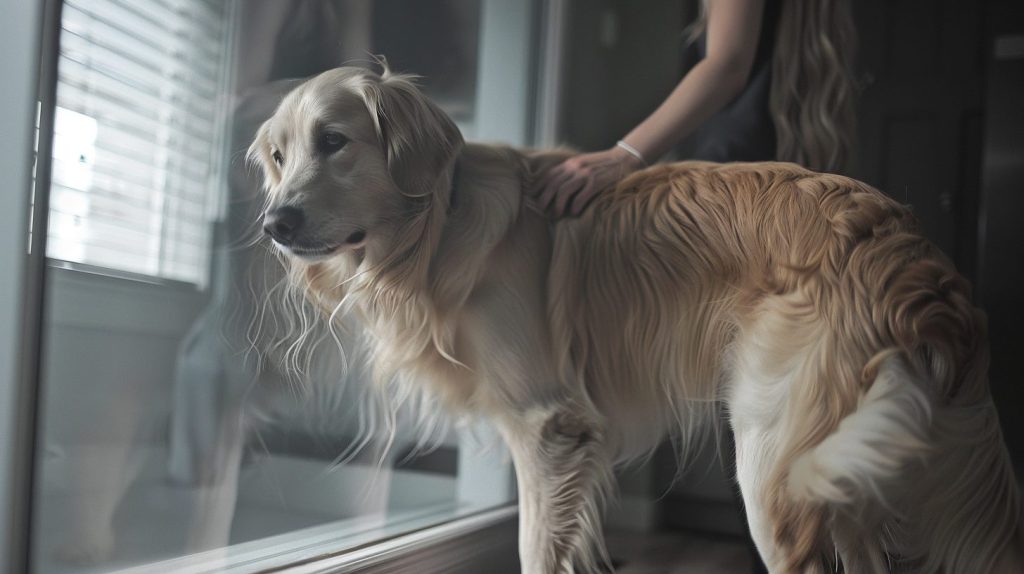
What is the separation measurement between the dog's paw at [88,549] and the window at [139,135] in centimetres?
29

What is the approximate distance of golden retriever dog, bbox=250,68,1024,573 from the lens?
2.58ft

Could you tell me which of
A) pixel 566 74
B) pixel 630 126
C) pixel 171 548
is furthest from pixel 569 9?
Result: pixel 171 548

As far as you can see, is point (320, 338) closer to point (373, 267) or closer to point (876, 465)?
point (373, 267)

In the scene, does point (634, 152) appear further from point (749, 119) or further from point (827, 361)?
point (827, 361)

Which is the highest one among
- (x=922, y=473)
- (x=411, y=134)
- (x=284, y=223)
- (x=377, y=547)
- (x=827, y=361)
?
(x=411, y=134)

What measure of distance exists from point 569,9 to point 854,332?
1220mm

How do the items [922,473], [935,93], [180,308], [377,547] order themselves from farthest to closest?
1. [935,93]
2. [377,547]
3. [180,308]
4. [922,473]

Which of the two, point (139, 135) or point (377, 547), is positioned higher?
point (139, 135)

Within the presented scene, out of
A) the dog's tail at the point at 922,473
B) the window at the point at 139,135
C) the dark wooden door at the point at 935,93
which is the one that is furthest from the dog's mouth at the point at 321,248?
the dark wooden door at the point at 935,93

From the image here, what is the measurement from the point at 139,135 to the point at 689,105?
2.22 ft

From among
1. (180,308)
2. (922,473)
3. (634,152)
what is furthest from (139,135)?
(922,473)

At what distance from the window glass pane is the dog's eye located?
90 mm

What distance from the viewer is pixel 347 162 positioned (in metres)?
0.83

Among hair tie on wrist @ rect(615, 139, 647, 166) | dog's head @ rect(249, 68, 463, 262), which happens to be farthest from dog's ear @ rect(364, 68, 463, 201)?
hair tie on wrist @ rect(615, 139, 647, 166)
